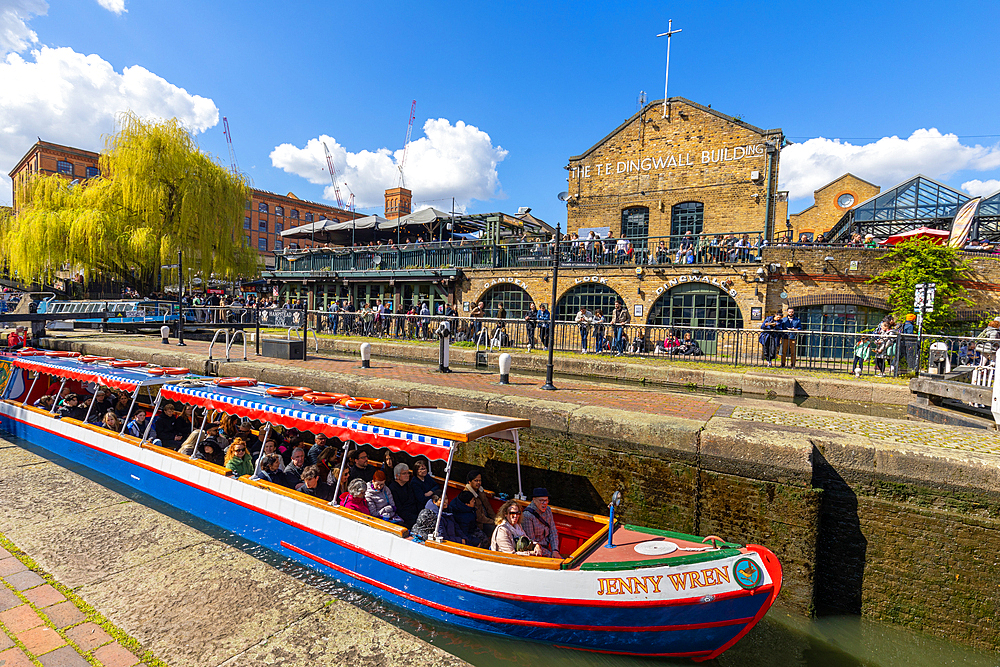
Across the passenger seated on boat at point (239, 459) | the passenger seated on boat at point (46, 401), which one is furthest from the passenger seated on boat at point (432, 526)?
the passenger seated on boat at point (46, 401)

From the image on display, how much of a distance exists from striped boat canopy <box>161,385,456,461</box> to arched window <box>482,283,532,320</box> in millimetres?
15298

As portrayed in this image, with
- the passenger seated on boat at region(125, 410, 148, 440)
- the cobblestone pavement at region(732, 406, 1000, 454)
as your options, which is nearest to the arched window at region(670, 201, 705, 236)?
the cobblestone pavement at region(732, 406, 1000, 454)

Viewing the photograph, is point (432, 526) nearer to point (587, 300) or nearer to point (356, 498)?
point (356, 498)

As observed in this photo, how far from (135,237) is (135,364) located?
17.2 m

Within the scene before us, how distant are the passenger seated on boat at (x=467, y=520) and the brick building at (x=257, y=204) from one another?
55.3 metres

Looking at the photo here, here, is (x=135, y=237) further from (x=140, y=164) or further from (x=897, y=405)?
(x=897, y=405)

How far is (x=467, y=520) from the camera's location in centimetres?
580

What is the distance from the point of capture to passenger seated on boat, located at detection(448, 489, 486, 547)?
223 inches

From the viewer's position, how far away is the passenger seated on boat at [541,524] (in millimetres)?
5285

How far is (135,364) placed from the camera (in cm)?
1003

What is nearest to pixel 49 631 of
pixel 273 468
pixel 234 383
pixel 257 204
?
pixel 273 468

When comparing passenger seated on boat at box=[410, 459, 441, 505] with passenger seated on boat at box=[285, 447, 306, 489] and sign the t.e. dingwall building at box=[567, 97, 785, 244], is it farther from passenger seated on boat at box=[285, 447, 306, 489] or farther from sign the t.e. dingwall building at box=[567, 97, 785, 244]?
sign the t.e. dingwall building at box=[567, 97, 785, 244]

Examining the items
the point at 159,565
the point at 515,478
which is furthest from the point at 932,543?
the point at 159,565

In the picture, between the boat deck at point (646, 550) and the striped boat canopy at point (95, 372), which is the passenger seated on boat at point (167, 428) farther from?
the boat deck at point (646, 550)
